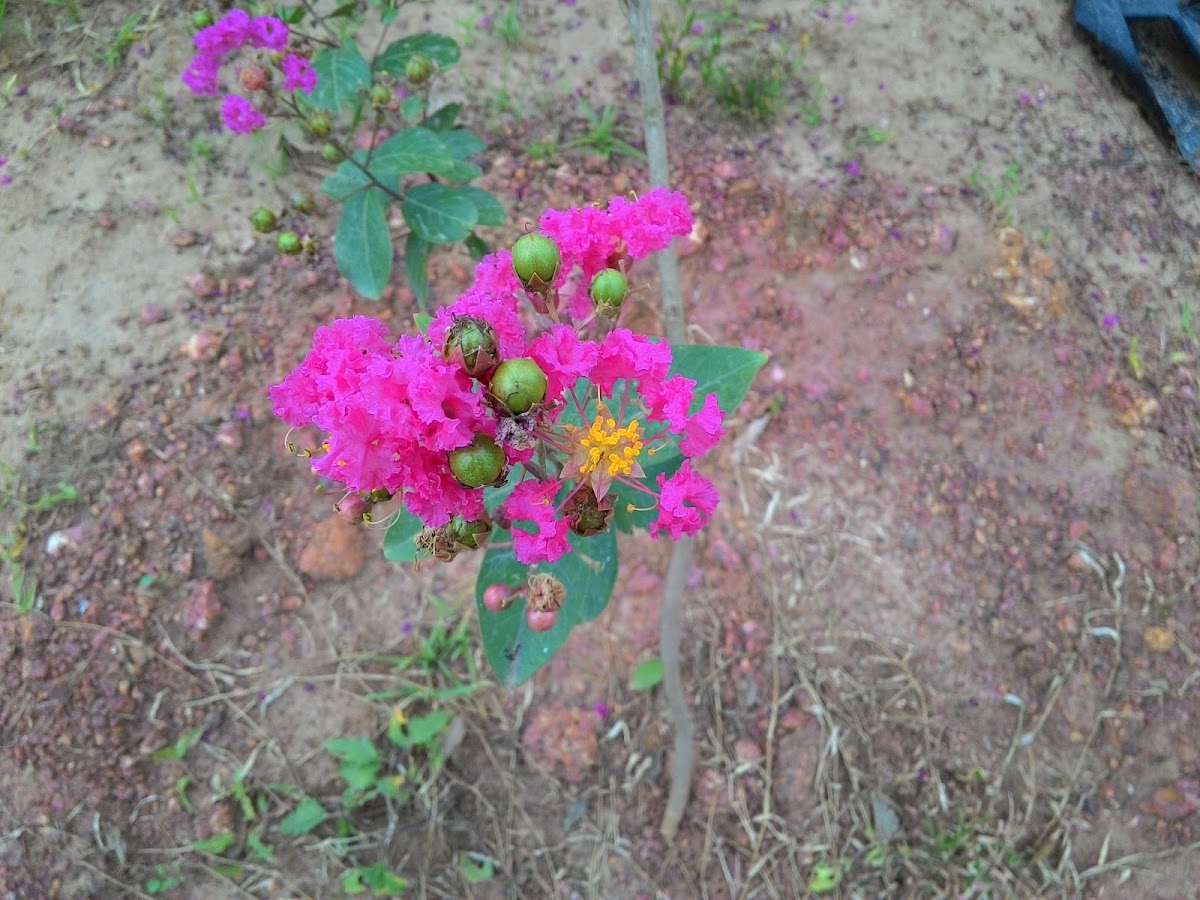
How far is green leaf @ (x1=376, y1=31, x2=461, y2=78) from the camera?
7.04ft

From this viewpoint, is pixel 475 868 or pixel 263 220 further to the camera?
pixel 475 868

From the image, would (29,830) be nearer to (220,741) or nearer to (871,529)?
(220,741)

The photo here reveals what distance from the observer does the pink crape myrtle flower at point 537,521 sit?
106cm

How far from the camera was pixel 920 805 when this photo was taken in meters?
2.27

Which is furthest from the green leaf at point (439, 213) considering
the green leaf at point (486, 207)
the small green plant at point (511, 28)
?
the small green plant at point (511, 28)

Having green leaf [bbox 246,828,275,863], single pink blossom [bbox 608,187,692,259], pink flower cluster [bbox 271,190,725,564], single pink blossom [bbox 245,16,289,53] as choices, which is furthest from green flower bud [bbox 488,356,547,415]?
green leaf [bbox 246,828,275,863]

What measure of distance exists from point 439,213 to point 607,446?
1191 millimetres

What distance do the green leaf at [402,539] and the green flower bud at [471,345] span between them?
48 cm

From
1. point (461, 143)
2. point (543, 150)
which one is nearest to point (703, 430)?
point (461, 143)

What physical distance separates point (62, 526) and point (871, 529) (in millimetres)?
2551

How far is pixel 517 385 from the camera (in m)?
0.92

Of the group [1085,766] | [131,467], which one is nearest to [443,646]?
[131,467]

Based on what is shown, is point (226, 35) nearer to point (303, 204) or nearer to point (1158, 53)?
point (303, 204)

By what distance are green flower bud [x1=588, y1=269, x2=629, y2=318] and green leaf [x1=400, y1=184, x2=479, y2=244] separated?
0.92 m
